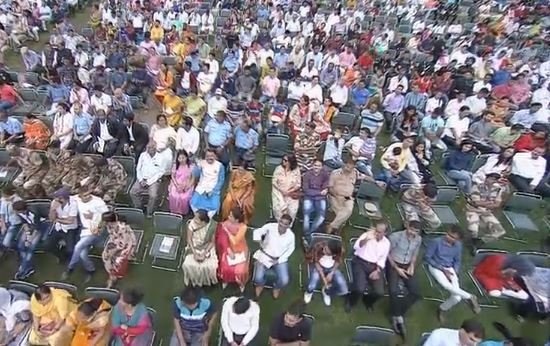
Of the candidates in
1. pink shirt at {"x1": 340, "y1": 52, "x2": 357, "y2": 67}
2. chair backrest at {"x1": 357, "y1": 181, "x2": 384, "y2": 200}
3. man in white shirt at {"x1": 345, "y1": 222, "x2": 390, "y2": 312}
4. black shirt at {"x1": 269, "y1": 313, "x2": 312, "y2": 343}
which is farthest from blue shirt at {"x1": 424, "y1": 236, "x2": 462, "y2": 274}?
pink shirt at {"x1": 340, "y1": 52, "x2": 357, "y2": 67}

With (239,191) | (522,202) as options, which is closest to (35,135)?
(239,191)

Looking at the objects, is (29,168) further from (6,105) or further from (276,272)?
(276,272)

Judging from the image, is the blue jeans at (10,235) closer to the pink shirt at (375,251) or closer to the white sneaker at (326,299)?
the white sneaker at (326,299)

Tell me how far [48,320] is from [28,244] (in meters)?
1.60

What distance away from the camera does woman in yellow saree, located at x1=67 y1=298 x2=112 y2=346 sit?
457 centimetres

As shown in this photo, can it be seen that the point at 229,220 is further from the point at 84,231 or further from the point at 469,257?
the point at 469,257

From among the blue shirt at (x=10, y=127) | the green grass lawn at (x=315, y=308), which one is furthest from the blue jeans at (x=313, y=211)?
the blue shirt at (x=10, y=127)

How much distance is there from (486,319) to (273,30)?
10121 mm

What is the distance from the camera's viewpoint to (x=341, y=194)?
675 centimetres

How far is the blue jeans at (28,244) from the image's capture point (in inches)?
232

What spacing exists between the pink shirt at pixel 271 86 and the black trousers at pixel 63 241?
210 inches

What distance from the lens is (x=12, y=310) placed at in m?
4.80

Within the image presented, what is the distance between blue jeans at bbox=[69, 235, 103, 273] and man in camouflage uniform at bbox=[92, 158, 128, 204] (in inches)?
35.6

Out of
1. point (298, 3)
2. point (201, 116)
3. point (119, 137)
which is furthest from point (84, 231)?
point (298, 3)
